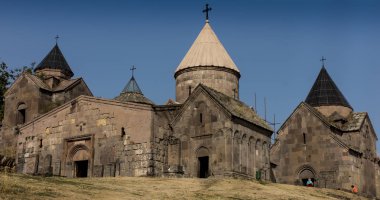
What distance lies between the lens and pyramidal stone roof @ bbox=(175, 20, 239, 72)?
33.5 metres

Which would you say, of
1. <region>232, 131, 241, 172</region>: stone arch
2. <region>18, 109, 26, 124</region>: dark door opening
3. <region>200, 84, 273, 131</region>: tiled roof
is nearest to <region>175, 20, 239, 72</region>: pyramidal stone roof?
<region>200, 84, 273, 131</region>: tiled roof

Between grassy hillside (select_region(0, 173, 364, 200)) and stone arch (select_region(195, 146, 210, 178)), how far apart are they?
3.59 metres

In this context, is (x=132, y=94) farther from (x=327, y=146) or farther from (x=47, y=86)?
(x=327, y=146)

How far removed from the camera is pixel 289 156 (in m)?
33.5

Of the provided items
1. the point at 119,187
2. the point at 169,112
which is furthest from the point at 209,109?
the point at 119,187

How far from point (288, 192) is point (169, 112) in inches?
344

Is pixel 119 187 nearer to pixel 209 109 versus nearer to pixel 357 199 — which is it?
pixel 209 109

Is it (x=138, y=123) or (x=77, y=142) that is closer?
(x=138, y=123)

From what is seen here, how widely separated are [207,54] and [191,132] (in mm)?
7510

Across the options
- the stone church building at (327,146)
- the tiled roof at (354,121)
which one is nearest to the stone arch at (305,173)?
the stone church building at (327,146)

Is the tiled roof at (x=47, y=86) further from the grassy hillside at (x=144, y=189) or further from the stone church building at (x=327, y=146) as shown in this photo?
the grassy hillside at (x=144, y=189)

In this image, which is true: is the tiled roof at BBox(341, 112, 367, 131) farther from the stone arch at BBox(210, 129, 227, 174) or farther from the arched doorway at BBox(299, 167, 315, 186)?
the stone arch at BBox(210, 129, 227, 174)

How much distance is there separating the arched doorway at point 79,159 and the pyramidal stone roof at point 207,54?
27.1 ft

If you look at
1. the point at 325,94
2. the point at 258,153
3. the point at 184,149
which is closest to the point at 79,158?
the point at 184,149
